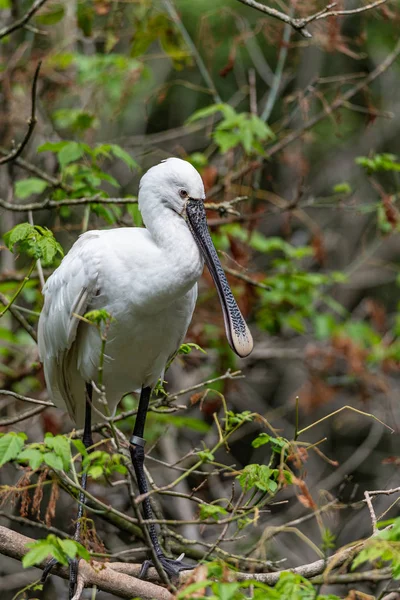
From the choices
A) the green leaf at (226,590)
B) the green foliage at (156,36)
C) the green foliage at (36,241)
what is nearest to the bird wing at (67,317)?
the green foliage at (36,241)

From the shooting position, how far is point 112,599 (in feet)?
21.7

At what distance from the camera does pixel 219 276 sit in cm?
393

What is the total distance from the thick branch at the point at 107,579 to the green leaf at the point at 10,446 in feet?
3.01

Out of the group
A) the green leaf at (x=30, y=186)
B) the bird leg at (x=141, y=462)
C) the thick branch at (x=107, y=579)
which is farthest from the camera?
the green leaf at (x=30, y=186)

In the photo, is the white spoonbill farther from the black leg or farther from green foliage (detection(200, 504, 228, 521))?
green foliage (detection(200, 504, 228, 521))

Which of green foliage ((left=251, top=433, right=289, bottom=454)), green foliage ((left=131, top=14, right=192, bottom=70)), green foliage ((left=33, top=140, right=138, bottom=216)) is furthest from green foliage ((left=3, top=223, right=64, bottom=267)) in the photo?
green foliage ((left=131, top=14, right=192, bottom=70))

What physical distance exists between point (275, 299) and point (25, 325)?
7.14 ft

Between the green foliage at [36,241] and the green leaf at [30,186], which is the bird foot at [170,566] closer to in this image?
the green foliage at [36,241]

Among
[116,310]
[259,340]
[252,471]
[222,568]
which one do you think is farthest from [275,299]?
[222,568]

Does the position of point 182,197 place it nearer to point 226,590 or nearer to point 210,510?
point 210,510

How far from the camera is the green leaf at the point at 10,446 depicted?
242 centimetres

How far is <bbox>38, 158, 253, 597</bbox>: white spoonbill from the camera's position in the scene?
3.66 metres

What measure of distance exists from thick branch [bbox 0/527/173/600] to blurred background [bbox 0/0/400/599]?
0.94 metres

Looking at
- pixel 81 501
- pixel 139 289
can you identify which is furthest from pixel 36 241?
pixel 81 501
